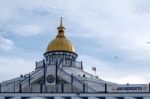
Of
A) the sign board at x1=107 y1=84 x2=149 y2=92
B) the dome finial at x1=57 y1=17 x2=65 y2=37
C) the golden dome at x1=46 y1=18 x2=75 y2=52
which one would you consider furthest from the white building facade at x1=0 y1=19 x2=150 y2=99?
the dome finial at x1=57 y1=17 x2=65 y2=37

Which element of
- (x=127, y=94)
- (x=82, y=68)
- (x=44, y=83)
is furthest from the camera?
(x=82, y=68)

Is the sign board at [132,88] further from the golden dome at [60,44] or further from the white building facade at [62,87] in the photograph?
the golden dome at [60,44]

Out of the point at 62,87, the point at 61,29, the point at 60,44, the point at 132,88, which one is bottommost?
the point at 132,88

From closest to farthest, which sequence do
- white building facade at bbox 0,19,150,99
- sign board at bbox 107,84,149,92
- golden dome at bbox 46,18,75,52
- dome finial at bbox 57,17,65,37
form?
sign board at bbox 107,84,149,92, white building facade at bbox 0,19,150,99, golden dome at bbox 46,18,75,52, dome finial at bbox 57,17,65,37

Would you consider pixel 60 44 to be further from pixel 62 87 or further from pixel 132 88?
pixel 132 88

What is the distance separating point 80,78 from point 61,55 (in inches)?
445

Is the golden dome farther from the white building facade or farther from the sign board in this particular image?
the sign board

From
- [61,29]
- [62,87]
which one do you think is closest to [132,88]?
[62,87]

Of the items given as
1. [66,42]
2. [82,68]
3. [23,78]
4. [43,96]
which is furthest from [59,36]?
[43,96]

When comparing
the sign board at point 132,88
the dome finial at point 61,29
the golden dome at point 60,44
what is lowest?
the sign board at point 132,88

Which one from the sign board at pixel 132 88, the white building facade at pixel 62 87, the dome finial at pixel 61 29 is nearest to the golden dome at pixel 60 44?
the dome finial at pixel 61 29

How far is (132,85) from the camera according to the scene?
54312 millimetres

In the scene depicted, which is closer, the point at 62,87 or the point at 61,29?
the point at 62,87

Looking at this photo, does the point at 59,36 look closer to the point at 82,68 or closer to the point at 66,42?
the point at 66,42
